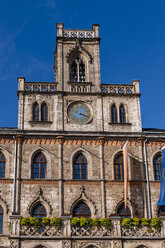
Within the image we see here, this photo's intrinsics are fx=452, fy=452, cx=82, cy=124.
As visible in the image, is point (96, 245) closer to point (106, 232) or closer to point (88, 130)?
point (106, 232)

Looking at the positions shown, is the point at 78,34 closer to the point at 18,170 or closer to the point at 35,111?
the point at 35,111

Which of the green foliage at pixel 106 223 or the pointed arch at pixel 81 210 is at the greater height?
the pointed arch at pixel 81 210

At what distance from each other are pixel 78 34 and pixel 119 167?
44.0 feet

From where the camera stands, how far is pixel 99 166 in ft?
120

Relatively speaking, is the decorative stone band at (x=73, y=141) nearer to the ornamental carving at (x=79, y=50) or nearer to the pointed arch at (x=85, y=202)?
the pointed arch at (x=85, y=202)

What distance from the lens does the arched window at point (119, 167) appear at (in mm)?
36688

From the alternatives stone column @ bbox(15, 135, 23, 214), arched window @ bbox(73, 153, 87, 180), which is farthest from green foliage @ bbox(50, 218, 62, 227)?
arched window @ bbox(73, 153, 87, 180)

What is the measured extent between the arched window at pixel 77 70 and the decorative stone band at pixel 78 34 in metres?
2.15

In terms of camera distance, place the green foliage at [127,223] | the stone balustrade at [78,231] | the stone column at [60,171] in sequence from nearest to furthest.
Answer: the stone balustrade at [78,231] < the green foliage at [127,223] < the stone column at [60,171]

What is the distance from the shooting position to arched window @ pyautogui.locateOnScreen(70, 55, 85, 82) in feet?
135

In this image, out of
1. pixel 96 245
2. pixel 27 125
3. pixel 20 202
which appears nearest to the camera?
pixel 96 245

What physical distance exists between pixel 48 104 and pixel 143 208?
460 inches

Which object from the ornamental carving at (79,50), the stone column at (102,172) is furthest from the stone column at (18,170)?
the ornamental carving at (79,50)

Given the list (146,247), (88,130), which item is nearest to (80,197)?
(88,130)
